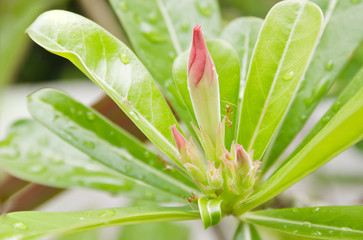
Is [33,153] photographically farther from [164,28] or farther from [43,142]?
[164,28]

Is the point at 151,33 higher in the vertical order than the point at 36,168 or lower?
higher

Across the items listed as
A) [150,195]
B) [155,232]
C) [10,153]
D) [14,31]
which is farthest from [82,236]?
[14,31]

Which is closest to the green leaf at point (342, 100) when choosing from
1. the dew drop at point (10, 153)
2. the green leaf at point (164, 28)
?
the green leaf at point (164, 28)

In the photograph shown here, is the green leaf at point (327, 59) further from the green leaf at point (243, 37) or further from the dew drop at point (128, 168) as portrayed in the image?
the dew drop at point (128, 168)

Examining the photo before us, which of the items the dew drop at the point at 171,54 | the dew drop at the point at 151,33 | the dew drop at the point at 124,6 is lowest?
the dew drop at the point at 171,54

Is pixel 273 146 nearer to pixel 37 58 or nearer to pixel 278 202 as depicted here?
pixel 278 202

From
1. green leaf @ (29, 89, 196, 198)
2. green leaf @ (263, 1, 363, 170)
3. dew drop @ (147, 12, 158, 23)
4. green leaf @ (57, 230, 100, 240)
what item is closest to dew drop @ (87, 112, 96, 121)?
green leaf @ (29, 89, 196, 198)

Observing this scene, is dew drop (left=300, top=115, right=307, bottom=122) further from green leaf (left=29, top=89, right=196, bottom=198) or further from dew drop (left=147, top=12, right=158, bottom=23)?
dew drop (left=147, top=12, right=158, bottom=23)
